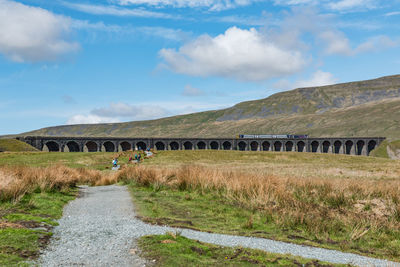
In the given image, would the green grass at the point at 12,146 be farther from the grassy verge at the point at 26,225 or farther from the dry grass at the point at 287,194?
the grassy verge at the point at 26,225

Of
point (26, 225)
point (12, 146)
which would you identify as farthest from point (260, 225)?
point (12, 146)

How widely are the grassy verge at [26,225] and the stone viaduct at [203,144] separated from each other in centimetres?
7263

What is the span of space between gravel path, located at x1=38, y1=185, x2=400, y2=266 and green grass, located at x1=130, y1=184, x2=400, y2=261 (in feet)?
2.06

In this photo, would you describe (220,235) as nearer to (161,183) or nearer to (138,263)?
(138,263)

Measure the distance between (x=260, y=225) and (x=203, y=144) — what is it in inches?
3619

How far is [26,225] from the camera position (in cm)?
804

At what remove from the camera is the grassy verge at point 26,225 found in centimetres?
621

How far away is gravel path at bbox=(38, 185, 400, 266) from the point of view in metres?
6.28

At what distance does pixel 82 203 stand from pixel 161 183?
464 centimetres

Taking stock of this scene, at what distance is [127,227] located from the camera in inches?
338

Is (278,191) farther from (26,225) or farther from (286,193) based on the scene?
(26,225)

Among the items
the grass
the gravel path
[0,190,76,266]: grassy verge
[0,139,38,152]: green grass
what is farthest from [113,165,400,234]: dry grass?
the grass

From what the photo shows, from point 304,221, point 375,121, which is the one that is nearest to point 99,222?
point 304,221

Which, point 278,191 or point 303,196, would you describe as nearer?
point 278,191
